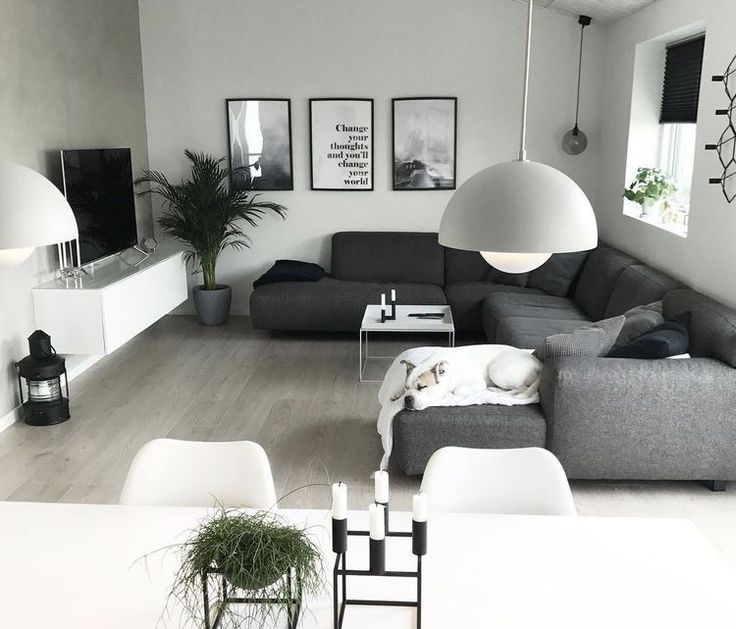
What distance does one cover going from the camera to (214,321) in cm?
661

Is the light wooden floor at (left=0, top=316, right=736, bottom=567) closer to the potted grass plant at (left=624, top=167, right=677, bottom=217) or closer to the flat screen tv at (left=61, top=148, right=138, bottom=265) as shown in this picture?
the flat screen tv at (left=61, top=148, right=138, bottom=265)

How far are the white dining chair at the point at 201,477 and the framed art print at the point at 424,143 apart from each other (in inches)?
185

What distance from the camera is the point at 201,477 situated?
7.46 ft

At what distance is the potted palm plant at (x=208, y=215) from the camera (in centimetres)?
631

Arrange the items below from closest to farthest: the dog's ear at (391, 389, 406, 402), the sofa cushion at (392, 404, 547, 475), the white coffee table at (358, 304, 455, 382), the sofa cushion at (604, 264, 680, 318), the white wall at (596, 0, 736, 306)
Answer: the sofa cushion at (392, 404, 547, 475) < the dog's ear at (391, 389, 406, 402) < the white wall at (596, 0, 736, 306) < the sofa cushion at (604, 264, 680, 318) < the white coffee table at (358, 304, 455, 382)

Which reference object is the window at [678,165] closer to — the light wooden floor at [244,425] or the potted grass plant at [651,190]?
the potted grass plant at [651,190]

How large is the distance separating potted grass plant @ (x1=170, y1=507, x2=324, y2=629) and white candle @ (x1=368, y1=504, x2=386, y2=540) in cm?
13

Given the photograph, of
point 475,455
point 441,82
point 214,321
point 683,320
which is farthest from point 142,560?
point 441,82

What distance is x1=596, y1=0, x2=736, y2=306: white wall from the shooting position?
13.3 feet

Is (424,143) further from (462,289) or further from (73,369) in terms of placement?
(73,369)

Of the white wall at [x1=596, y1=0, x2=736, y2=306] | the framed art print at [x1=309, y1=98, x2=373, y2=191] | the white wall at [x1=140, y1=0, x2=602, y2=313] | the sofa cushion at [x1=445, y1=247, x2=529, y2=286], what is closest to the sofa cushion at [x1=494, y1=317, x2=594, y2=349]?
the white wall at [x1=596, y1=0, x2=736, y2=306]

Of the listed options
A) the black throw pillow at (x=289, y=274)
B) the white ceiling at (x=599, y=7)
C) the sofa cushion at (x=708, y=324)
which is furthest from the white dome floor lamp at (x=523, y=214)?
the black throw pillow at (x=289, y=274)

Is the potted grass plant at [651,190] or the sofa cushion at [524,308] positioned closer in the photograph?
the potted grass plant at [651,190]

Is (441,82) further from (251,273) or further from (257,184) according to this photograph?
(251,273)
